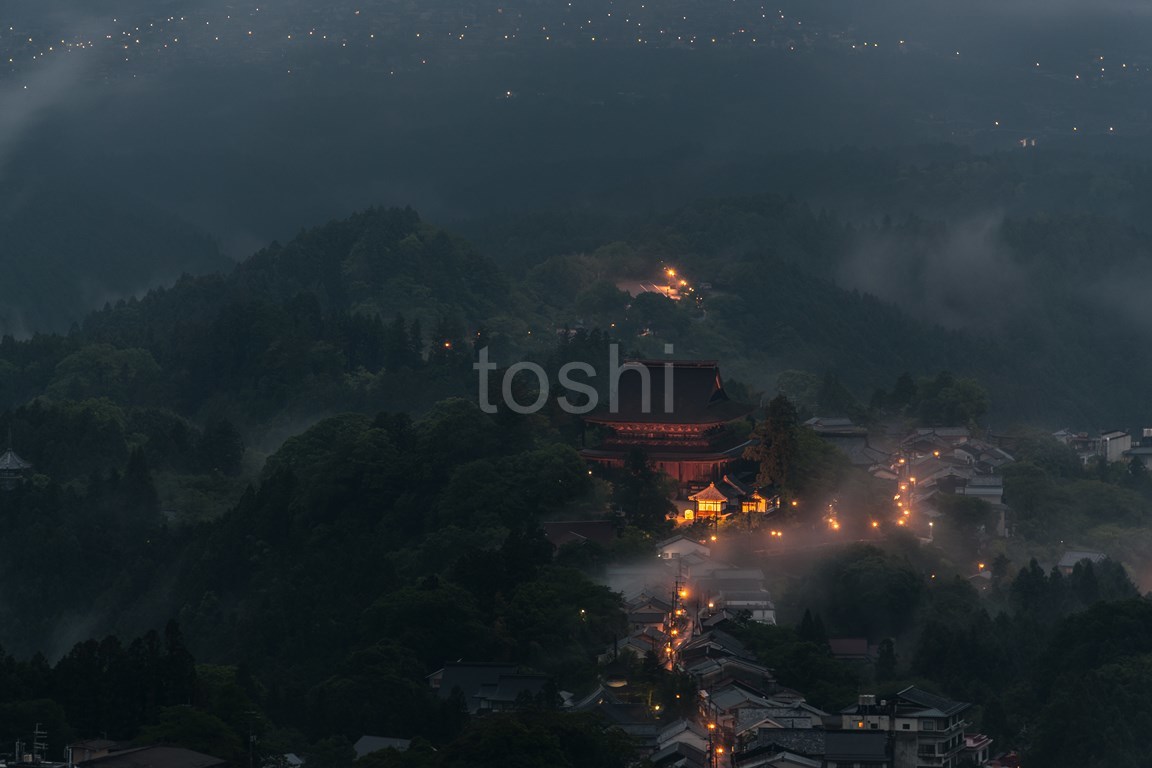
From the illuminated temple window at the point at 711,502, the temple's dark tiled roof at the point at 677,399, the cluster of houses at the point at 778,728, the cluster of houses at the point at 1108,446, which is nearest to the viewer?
the cluster of houses at the point at 778,728

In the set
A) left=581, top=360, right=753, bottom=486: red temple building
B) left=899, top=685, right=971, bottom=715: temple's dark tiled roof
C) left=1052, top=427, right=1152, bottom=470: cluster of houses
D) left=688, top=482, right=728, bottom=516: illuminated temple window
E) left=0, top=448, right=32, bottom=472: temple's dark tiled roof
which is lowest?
left=1052, top=427, right=1152, bottom=470: cluster of houses

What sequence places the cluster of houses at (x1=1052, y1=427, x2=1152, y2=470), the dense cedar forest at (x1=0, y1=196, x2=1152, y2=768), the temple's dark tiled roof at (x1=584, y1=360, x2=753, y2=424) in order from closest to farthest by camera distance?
the dense cedar forest at (x1=0, y1=196, x2=1152, y2=768), the temple's dark tiled roof at (x1=584, y1=360, x2=753, y2=424), the cluster of houses at (x1=1052, y1=427, x2=1152, y2=470)

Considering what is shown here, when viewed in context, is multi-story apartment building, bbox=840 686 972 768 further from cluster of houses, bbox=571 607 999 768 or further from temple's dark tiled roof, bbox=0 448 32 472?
temple's dark tiled roof, bbox=0 448 32 472

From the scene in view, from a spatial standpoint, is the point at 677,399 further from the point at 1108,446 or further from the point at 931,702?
the point at 1108,446

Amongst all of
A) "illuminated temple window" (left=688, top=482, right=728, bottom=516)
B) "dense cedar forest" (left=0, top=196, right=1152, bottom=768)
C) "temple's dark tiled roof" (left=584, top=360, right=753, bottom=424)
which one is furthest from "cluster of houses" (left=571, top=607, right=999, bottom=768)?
"temple's dark tiled roof" (left=584, top=360, right=753, bottom=424)

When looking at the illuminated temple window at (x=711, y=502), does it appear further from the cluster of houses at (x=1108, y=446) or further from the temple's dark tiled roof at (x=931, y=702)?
the cluster of houses at (x=1108, y=446)

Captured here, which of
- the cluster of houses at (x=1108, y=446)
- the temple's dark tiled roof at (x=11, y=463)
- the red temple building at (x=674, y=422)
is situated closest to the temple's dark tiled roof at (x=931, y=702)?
the red temple building at (x=674, y=422)

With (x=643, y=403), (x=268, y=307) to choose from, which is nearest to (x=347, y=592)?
(x=643, y=403)
